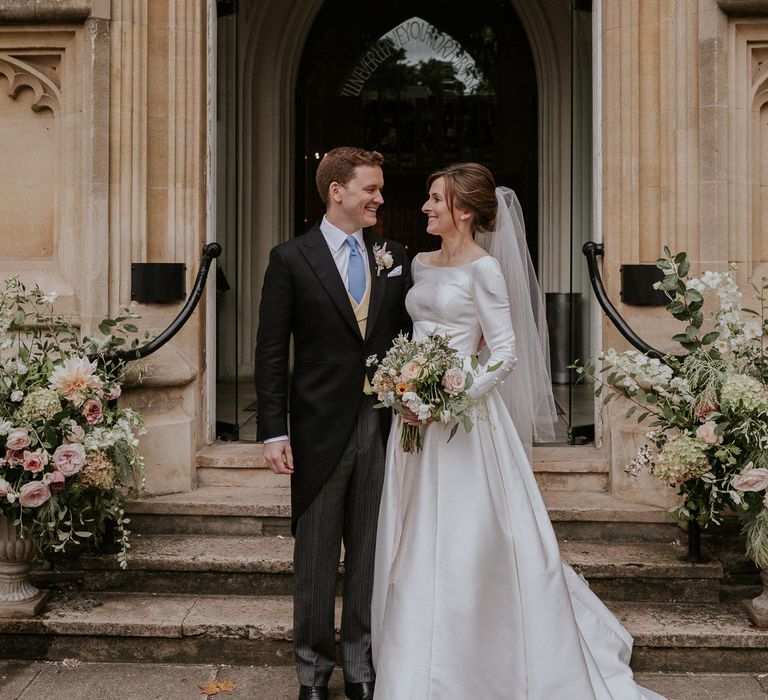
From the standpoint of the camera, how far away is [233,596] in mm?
4332

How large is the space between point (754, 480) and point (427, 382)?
1.66m

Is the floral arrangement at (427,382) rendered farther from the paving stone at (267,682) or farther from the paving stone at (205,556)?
the paving stone at (205,556)

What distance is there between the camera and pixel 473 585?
3.27 metres

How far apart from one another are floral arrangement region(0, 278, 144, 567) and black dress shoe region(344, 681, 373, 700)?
1.17 meters

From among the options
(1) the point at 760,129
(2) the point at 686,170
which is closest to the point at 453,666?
(2) the point at 686,170

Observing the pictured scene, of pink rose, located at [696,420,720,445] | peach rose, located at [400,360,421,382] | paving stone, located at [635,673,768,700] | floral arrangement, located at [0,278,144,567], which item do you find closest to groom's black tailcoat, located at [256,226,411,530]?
peach rose, located at [400,360,421,382]

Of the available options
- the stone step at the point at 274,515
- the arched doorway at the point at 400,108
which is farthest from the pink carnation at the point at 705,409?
the arched doorway at the point at 400,108

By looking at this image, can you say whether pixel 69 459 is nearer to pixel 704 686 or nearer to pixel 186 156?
pixel 186 156

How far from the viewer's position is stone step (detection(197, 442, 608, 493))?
4.99 metres

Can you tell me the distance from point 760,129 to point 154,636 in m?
4.09

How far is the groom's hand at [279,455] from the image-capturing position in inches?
135

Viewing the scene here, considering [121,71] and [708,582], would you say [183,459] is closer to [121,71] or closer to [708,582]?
[121,71]

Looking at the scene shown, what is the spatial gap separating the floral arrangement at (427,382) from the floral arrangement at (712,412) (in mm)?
1132

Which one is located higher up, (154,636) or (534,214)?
(534,214)
